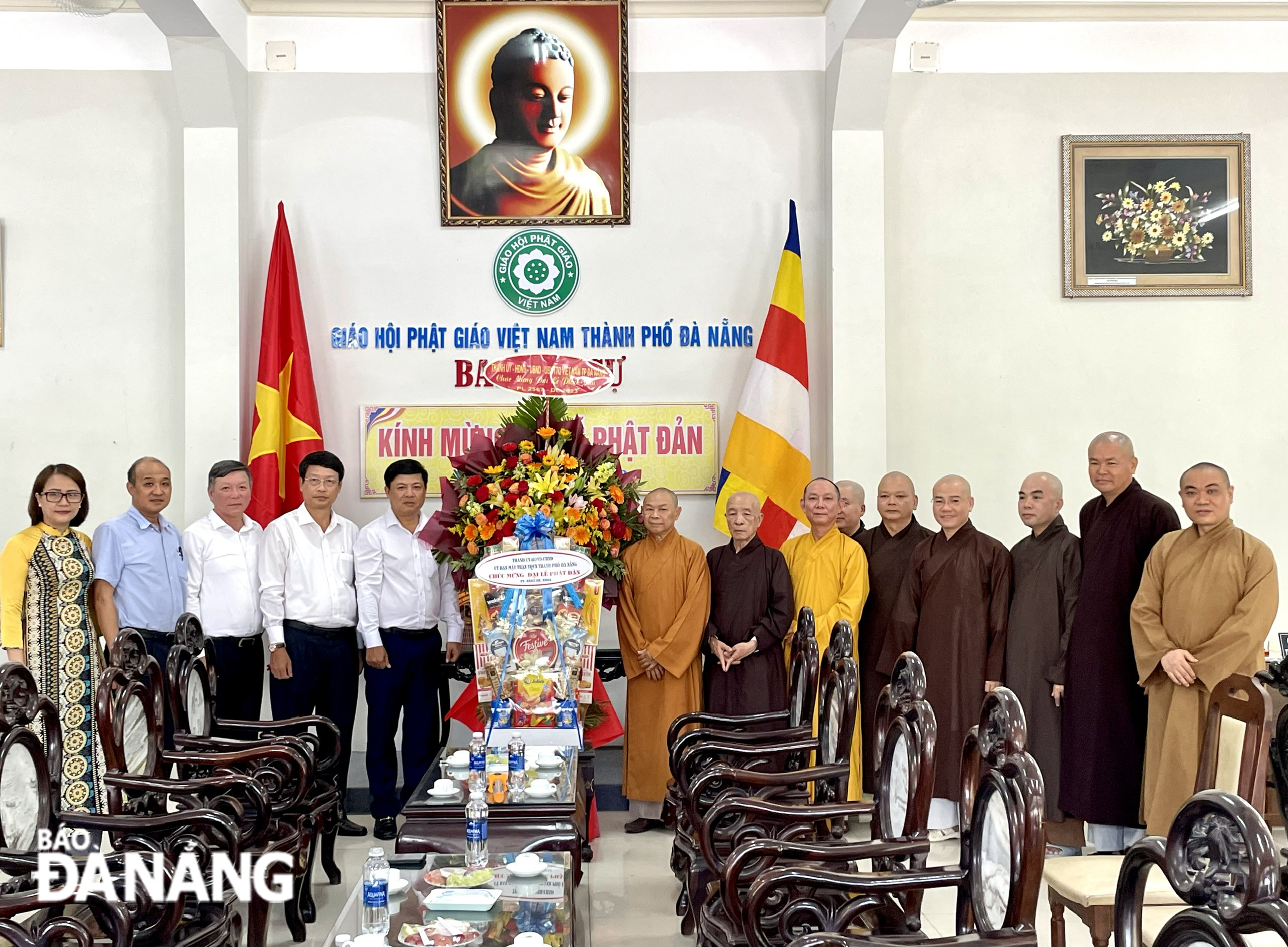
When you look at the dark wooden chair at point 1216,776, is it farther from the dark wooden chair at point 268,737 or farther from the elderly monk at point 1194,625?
the dark wooden chair at point 268,737

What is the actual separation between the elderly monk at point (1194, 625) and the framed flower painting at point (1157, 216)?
2163 mm

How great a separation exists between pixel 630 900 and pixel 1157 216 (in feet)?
13.5

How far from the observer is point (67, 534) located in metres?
4.26

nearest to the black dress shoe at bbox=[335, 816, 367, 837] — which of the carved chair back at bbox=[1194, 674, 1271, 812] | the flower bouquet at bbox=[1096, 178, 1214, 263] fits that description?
the carved chair back at bbox=[1194, 674, 1271, 812]

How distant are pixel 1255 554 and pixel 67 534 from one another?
415 centimetres

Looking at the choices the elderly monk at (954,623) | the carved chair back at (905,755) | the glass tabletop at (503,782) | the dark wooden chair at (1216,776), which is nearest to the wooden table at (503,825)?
the glass tabletop at (503,782)

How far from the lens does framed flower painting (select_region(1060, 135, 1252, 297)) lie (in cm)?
559

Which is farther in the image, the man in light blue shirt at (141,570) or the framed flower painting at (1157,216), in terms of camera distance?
the framed flower painting at (1157,216)

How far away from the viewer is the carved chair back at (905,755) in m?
2.48

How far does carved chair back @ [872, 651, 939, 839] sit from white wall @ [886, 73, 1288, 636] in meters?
3.01

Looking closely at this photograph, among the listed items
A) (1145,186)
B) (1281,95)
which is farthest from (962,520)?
(1281,95)

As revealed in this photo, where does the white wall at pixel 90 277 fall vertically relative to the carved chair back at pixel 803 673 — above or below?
above

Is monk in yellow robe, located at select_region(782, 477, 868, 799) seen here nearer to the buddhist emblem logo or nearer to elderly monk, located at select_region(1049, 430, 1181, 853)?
elderly monk, located at select_region(1049, 430, 1181, 853)

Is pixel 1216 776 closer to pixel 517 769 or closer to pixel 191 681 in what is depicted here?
pixel 517 769
